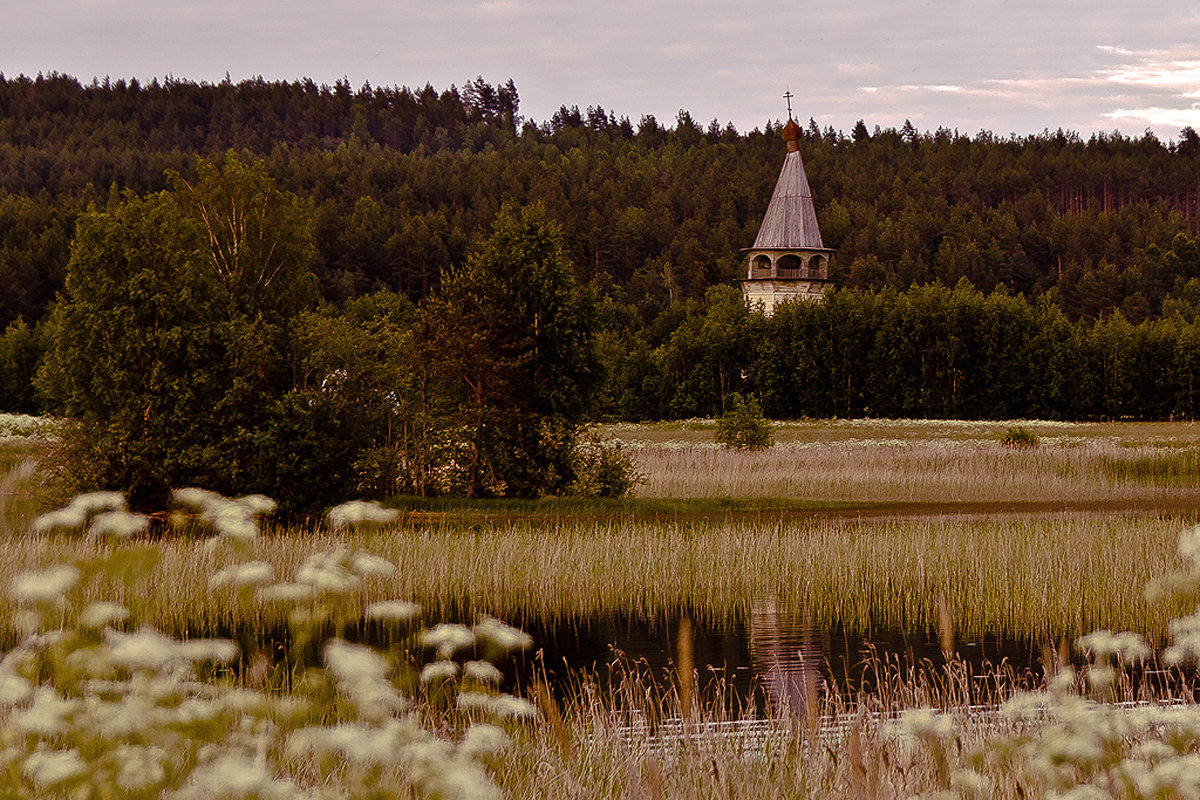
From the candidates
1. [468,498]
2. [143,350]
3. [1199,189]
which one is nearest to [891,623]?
[468,498]

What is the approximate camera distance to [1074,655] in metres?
14.0

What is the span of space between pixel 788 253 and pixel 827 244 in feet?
190

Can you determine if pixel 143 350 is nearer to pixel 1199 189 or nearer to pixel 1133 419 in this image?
pixel 1133 419

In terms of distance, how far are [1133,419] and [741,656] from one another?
70260 millimetres

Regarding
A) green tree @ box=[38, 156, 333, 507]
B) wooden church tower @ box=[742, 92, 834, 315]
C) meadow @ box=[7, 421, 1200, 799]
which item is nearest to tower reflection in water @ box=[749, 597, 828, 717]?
meadow @ box=[7, 421, 1200, 799]

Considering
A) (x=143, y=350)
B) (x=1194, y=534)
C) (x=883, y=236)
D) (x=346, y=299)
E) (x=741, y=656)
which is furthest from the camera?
(x=883, y=236)

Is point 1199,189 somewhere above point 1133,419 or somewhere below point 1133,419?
above

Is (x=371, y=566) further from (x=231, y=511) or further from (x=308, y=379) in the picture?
(x=308, y=379)

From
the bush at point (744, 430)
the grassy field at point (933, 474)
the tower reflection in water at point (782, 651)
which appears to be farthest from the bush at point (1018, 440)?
the tower reflection in water at point (782, 651)

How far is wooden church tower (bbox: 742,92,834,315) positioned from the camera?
89.1 metres

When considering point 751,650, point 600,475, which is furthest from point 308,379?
point 751,650

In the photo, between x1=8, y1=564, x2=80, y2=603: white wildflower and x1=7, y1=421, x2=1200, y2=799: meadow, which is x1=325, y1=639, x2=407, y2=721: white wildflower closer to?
x1=7, y1=421, x2=1200, y2=799: meadow

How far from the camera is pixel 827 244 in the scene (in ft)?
481

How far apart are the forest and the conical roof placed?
20.4 feet
